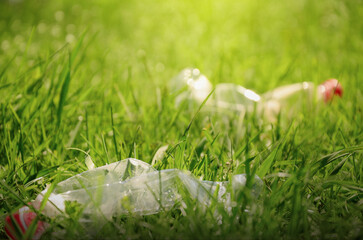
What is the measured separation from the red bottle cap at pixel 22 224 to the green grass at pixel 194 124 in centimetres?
4

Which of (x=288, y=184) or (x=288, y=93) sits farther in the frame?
(x=288, y=93)

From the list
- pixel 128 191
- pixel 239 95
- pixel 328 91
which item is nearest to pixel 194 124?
pixel 239 95

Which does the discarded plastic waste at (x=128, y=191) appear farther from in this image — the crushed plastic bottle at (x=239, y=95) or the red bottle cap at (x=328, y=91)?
the red bottle cap at (x=328, y=91)

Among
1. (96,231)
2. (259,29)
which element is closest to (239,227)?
(96,231)

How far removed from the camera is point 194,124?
160 centimetres

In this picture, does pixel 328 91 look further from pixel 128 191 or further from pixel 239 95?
pixel 128 191

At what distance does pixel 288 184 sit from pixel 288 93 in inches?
43.9

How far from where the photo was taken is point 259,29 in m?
3.77

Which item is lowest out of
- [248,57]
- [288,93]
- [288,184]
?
[288,184]

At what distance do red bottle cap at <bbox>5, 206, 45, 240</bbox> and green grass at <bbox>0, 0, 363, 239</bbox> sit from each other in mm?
36

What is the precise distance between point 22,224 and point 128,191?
0.27 metres

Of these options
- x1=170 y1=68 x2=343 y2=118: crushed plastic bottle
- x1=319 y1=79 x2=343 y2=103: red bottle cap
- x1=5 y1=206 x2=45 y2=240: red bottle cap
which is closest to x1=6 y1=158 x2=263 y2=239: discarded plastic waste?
x1=5 y1=206 x2=45 y2=240: red bottle cap

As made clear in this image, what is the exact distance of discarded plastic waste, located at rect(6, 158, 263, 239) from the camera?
36.7 inches

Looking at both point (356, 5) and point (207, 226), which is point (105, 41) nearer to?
point (356, 5)
